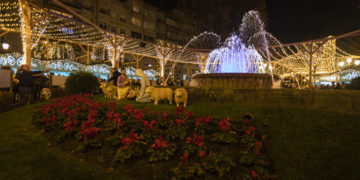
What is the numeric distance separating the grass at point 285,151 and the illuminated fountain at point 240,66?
344 cm

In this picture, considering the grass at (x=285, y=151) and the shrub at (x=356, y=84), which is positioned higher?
the shrub at (x=356, y=84)

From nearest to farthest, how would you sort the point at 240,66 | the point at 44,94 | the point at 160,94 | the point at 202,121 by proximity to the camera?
the point at 202,121
the point at 160,94
the point at 44,94
the point at 240,66

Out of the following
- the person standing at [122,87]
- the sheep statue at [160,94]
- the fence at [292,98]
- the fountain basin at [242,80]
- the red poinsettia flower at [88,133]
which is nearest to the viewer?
the red poinsettia flower at [88,133]

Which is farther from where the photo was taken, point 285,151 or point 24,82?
point 24,82

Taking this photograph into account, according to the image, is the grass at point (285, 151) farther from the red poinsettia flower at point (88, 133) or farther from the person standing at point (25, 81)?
the person standing at point (25, 81)

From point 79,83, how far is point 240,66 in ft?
29.8

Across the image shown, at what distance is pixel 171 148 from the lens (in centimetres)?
281

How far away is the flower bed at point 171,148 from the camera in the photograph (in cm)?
239

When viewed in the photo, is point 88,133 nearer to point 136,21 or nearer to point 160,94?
point 160,94

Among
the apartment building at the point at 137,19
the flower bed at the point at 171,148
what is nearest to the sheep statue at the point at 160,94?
the flower bed at the point at 171,148

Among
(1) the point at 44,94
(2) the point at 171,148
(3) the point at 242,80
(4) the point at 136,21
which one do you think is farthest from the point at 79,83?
(4) the point at 136,21

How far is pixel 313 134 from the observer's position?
3385 mm

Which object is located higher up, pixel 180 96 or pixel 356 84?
pixel 356 84

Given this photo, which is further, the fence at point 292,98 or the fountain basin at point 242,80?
the fountain basin at point 242,80
